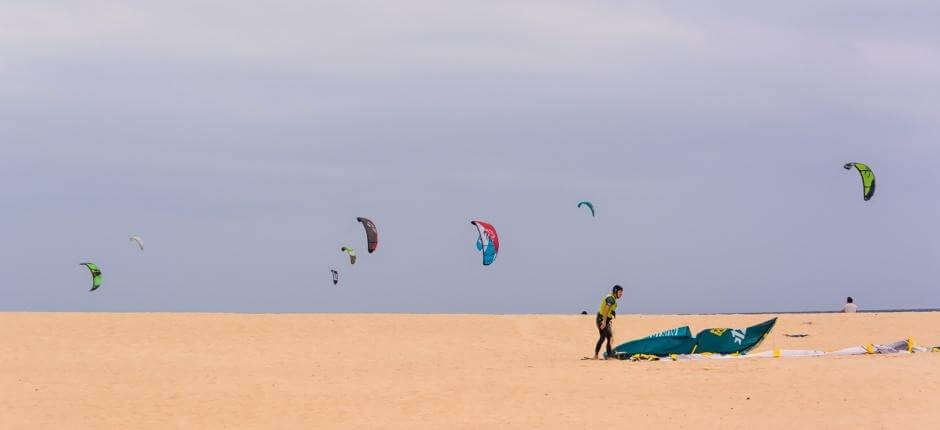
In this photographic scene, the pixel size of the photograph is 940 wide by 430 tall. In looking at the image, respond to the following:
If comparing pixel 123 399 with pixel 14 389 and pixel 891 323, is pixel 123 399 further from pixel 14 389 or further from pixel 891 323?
pixel 891 323

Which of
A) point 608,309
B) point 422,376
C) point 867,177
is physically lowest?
point 422,376

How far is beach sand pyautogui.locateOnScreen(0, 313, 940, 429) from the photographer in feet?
43.9

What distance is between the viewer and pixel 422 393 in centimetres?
1549

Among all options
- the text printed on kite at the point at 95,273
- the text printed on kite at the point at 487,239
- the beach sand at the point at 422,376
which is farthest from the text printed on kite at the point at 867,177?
the text printed on kite at the point at 95,273

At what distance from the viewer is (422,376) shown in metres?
17.7

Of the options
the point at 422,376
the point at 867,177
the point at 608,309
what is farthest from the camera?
the point at 867,177

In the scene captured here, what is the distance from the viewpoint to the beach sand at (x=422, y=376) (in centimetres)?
1337

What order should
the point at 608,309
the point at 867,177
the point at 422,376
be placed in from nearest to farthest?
the point at 422,376, the point at 608,309, the point at 867,177

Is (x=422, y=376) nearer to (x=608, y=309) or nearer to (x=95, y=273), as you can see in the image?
(x=608, y=309)

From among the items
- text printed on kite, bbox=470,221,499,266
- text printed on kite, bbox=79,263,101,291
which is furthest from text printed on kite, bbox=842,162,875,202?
text printed on kite, bbox=79,263,101,291

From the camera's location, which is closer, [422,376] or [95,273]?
[422,376]

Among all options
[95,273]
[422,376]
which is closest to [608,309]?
[422,376]

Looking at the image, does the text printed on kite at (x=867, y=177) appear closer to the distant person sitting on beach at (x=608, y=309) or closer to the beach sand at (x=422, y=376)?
the beach sand at (x=422, y=376)

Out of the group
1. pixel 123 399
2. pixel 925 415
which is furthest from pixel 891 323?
pixel 123 399
